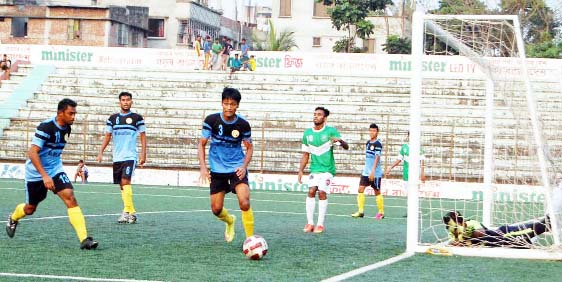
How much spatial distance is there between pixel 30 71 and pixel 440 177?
18835mm

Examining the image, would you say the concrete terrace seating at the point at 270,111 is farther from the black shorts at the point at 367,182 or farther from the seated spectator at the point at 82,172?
the black shorts at the point at 367,182

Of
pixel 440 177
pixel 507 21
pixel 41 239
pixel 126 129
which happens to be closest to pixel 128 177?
pixel 126 129

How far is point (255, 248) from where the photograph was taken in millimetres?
9539

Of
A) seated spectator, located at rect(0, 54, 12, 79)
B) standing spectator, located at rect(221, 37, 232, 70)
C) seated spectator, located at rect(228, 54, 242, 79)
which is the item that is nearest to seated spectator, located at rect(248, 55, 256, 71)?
seated spectator, located at rect(228, 54, 242, 79)

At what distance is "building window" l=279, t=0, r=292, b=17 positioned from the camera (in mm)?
62125

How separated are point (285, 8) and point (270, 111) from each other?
3046 centimetres

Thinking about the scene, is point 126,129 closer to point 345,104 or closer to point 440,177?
point 440,177

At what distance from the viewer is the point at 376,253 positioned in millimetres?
10586

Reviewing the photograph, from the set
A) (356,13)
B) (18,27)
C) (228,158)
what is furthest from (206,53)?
(228,158)

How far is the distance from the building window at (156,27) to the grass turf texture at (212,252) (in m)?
43.6

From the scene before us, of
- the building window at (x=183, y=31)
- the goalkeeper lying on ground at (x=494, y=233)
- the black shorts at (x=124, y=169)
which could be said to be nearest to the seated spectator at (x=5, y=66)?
the building window at (x=183, y=31)

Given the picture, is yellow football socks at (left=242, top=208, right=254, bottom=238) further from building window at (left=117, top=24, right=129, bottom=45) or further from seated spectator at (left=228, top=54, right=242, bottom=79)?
building window at (left=117, top=24, right=129, bottom=45)

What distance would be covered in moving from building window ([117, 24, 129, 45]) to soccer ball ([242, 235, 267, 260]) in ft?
145

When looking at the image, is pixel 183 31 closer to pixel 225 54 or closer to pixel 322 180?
pixel 225 54
